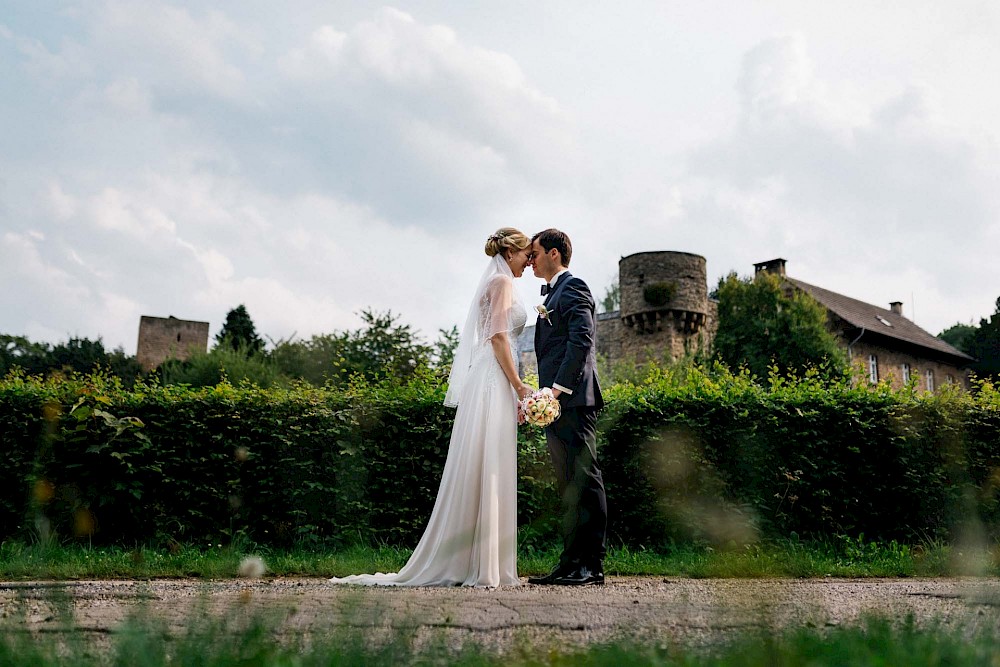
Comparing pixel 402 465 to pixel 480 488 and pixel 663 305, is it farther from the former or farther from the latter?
pixel 663 305

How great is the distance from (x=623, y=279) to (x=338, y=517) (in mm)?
30769

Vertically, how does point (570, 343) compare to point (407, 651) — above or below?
above

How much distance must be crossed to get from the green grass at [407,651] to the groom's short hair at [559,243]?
3708 mm

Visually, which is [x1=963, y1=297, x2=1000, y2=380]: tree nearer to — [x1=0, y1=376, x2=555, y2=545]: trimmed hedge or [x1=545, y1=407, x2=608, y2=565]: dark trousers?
[x1=0, y1=376, x2=555, y2=545]: trimmed hedge

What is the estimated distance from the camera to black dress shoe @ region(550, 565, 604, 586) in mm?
5262

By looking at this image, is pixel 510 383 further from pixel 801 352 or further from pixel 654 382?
pixel 801 352

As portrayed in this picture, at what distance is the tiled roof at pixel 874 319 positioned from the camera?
38438 millimetres

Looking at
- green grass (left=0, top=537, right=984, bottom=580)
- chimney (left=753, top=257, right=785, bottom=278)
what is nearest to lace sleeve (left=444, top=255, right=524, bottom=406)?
green grass (left=0, top=537, right=984, bottom=580)

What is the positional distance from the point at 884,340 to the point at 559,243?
38.1m

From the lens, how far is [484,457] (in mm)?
5512

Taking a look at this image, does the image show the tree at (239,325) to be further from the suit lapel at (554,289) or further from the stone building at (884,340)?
the suit lapel at (554,289)

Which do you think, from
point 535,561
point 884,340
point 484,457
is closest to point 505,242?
point 484,457

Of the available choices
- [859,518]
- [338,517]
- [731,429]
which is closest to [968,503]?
[859,518]

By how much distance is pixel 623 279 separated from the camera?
122 ft
